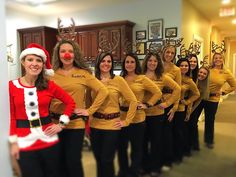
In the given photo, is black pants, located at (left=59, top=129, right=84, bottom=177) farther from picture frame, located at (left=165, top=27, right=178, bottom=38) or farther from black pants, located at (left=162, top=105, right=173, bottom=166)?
picture frame, located at (left=165, top=27, right=178, bottom=38)

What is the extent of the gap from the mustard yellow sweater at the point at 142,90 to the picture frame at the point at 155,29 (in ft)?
5.49

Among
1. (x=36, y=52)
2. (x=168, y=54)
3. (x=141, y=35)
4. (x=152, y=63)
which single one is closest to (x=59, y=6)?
(x=141, y=35)

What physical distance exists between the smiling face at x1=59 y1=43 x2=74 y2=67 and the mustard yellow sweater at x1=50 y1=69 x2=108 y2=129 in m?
0.05

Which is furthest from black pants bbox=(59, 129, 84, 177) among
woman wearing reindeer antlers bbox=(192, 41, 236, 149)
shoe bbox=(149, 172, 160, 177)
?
woman wearing reindeer antlers bbox=(192, 41, 236, 149)

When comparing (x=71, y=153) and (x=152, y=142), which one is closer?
(x=71, y=153)

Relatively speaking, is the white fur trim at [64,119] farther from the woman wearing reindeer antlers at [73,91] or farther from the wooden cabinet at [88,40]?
the wooden cabinet at [88,40]

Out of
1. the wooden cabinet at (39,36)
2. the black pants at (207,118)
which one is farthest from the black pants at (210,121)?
the wooden cabinet at (39,36)

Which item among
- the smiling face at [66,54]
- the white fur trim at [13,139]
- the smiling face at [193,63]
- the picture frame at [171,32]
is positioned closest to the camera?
the white fur trim at [13,139]

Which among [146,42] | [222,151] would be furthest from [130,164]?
[146,42]

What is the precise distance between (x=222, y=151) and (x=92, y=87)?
1695 mm

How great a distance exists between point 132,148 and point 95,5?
2597 millimetres

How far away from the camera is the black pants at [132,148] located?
141cm

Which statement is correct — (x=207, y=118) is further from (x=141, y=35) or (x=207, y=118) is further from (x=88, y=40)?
(x=88, y=40)

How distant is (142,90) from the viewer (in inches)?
64.3
